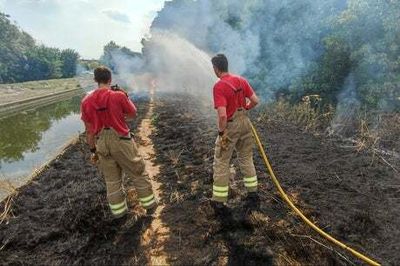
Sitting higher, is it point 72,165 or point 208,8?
point 208,8

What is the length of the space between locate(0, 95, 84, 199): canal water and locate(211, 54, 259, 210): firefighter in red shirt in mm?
4963

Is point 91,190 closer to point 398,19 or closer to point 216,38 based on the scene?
point 398,19

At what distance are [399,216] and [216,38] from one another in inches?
726

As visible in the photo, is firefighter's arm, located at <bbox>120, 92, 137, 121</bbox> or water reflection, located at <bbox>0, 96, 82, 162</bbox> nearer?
firefighter's arm, located at <bbox>120, 92, 137, 121</bbox>

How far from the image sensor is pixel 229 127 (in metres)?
5.53

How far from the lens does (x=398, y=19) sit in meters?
10.7

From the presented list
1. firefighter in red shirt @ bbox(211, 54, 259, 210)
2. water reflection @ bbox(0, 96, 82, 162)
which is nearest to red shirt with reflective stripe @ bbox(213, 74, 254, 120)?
firefighter in red shirt @ bbox(211, 54, 259, 210)

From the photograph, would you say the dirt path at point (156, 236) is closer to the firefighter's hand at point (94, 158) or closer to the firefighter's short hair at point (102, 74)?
the firefighter's hand at point (94, 158)

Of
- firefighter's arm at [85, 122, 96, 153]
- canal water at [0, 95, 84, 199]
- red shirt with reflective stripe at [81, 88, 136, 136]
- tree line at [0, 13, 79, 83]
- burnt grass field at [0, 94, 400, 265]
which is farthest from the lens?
tree line at [0, 13, 79, 83]

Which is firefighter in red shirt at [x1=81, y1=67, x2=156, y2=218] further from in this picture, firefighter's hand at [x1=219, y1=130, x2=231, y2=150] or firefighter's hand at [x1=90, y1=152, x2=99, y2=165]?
firefighter's hand at [x1=219, y1=130, x2=231, y2=150]

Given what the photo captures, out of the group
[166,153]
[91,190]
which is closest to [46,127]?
[166,153]

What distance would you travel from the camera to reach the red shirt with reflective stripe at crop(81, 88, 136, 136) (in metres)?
5.04

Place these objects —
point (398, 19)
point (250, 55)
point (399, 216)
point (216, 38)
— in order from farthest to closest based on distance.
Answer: point (216, 38) < point (250, 55) < point (398, 19) < point (399, 216)

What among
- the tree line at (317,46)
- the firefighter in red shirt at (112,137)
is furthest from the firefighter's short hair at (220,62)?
the tree line at (317,46)
